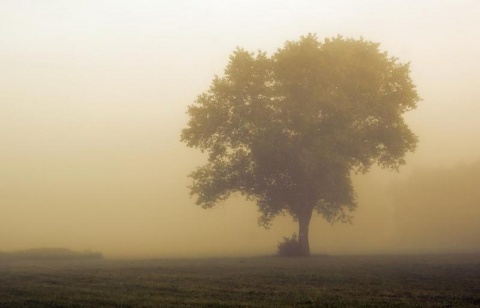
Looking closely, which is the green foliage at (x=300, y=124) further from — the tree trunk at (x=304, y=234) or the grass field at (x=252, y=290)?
the grass field at (x=252, y=290)

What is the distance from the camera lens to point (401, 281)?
83.0ft

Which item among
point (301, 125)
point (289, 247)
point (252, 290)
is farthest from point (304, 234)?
point (252, 290)

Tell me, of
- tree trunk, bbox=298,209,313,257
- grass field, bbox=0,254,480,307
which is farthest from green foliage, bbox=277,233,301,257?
grass field, bbox=0,254,480,307

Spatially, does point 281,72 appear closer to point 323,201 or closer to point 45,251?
point 323,201

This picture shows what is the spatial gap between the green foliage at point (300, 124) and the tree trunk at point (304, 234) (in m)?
0.46

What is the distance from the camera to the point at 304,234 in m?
58.7

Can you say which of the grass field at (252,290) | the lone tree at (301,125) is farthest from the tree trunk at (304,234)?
the grass field at (252,290)

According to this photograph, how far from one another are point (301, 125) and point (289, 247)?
13.3 metres

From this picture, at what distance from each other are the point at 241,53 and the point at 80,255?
30.3m

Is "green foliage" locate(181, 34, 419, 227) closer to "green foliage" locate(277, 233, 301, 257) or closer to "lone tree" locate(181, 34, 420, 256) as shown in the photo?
"lone tree" locate(181, 34, 420, 256)

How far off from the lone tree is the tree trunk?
0.11 metres

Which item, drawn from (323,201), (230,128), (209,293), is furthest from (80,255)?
(209,293)

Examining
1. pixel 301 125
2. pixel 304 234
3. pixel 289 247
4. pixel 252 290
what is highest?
pixel 301 125

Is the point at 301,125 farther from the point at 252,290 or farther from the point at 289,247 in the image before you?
the point at 252,290
